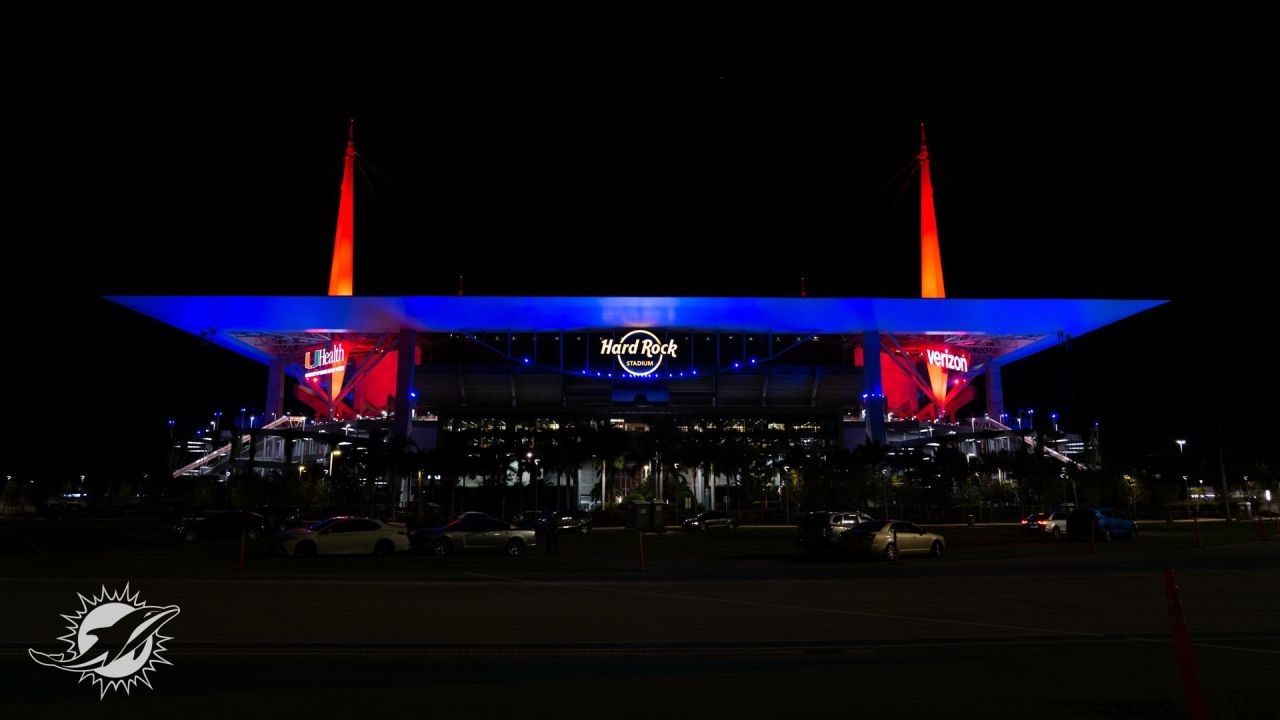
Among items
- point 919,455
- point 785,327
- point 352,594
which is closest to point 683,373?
point 785,327

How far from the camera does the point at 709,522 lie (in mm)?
50938

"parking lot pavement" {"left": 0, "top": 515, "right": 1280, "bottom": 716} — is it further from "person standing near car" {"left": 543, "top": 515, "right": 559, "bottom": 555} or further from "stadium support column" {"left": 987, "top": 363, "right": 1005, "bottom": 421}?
"stadium support column" {"left": 987, "top": 363, "right": 1005, "bottom": 421}

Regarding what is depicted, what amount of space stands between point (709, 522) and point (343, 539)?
91.6 ft

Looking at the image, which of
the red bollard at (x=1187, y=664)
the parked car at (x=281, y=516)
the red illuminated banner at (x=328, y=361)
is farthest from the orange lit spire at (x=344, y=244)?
the red bollard at (x=1187, y=664)

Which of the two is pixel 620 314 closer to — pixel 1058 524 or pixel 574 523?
pixel 574 523

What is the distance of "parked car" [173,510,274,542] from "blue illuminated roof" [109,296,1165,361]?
A: 40488mm

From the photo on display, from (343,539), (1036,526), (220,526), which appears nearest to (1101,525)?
(1036,526)

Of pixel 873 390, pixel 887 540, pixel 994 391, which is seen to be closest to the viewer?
pixel 887 540

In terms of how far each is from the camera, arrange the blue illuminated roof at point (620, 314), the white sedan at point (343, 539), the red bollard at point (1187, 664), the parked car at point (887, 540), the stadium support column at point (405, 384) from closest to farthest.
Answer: the red bollard at point (1187, 664) < the parked car at point (887, 540) < the white sedan at point (343, 539) < the blue illuminated roof at point (620, 314) < the stadium support column at point (405, 384)

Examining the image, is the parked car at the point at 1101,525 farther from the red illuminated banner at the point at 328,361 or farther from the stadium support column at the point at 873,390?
the red illuminated banner at the point at 328,361

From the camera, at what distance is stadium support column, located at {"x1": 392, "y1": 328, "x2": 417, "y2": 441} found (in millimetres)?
78438

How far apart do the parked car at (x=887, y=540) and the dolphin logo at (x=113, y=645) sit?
18.2 metres

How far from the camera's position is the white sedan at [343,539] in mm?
25859

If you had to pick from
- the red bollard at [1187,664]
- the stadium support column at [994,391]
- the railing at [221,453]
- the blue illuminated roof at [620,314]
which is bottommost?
the red bollard at [1187,664]
